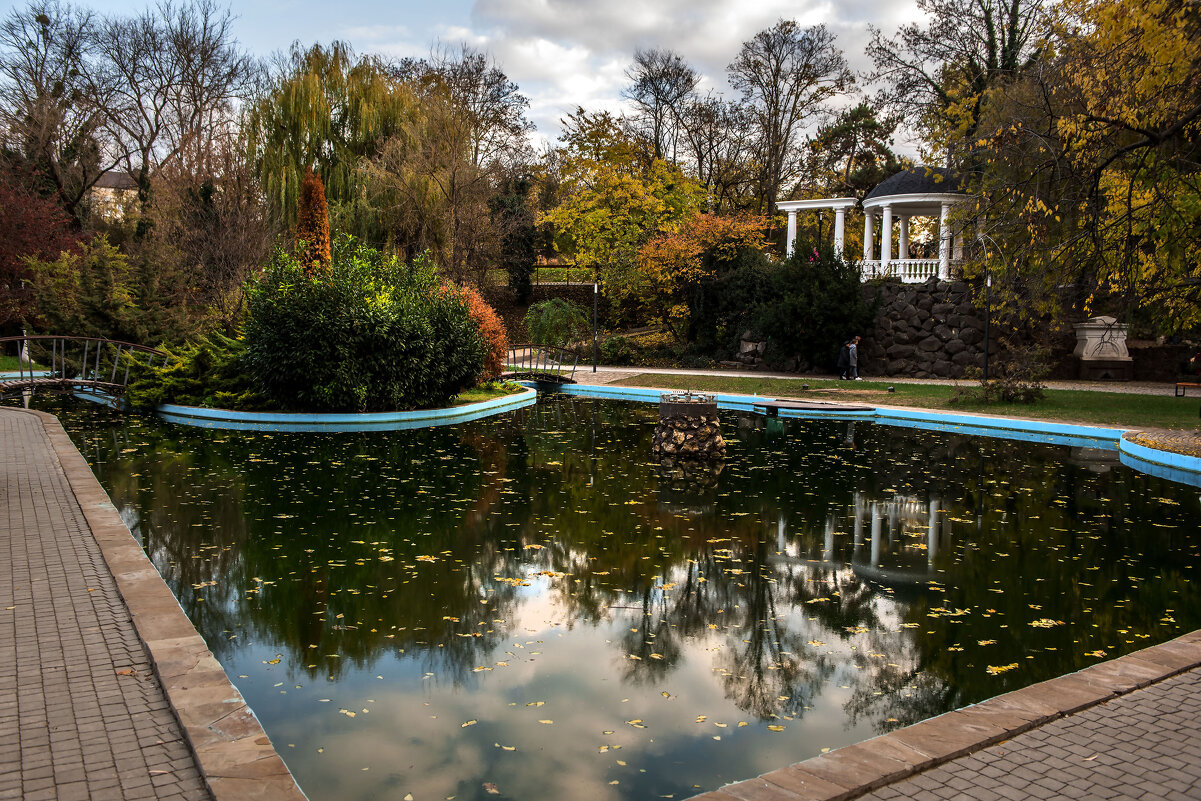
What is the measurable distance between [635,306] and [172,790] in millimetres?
36767

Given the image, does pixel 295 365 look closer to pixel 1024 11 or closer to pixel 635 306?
pixel 635 306

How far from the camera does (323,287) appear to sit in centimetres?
1639

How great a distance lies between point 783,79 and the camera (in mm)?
40219

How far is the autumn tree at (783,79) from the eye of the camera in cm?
3972

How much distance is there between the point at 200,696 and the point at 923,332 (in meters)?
27.6

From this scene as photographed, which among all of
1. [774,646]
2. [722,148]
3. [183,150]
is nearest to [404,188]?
[183,150]

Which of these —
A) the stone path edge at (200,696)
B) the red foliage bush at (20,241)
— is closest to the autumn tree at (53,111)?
the red foliage bush at (20,241)

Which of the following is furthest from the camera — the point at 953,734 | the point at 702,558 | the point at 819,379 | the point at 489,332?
the point at 819,379

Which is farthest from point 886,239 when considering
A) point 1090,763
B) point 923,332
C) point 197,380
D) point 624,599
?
point 1090,763

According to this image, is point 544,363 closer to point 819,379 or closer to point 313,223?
point 819,379

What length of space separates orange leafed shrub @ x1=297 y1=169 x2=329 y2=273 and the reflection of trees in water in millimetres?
7094

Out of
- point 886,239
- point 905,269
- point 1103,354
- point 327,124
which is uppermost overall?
point 327,124

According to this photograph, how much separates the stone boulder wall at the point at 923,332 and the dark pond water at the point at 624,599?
15.6 m

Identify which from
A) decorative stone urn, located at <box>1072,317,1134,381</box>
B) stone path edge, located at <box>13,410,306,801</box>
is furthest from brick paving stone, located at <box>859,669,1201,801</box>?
decorative stone urn, located at <box>1072,317,1134,381</box>
